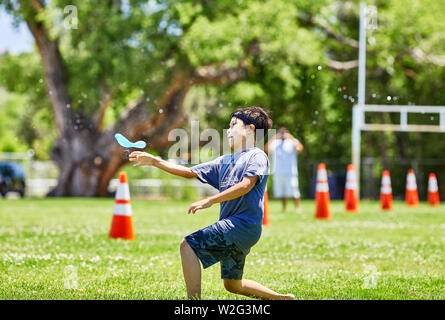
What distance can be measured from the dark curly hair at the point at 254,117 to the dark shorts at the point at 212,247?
2.43ft

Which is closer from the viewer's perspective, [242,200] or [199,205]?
[199,205]

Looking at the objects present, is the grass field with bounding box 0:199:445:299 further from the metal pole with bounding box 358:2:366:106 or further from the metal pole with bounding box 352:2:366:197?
the metal pole with bounding box 358:2:366:106

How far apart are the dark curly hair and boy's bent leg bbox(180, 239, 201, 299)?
35.4 inches

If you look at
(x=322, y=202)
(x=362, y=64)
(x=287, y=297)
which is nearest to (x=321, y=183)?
(x=322, y=202)

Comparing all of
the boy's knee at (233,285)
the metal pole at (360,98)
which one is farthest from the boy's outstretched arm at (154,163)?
the metal pole at (360,98)

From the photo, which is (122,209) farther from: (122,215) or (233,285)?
(233,285)

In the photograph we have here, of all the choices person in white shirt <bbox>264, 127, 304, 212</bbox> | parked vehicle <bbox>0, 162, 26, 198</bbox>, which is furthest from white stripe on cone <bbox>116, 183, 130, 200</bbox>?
parked vehicle <bbox>0, 162, 26, 198</bbox>

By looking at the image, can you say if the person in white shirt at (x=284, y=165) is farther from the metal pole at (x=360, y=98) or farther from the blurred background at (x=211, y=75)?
the metal pole at (x=360, y=98)

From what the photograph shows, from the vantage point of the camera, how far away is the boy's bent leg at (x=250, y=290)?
4.59 metres

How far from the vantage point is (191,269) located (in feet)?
14.3

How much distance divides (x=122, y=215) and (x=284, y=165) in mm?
6871

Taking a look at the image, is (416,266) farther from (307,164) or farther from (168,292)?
(307,164)
